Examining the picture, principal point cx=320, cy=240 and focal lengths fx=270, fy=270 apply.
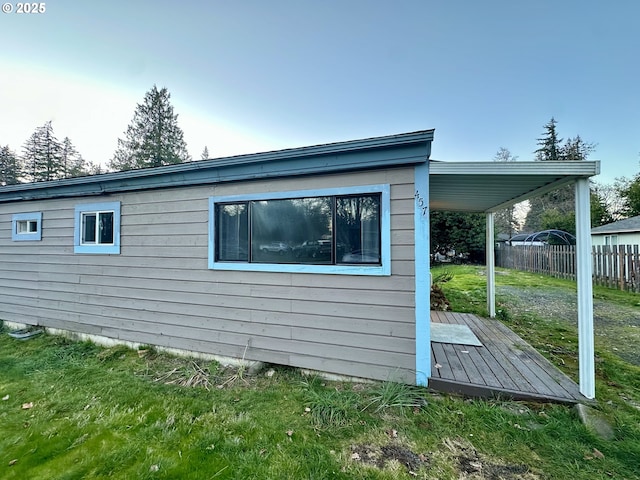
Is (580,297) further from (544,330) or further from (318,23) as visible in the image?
(318,23)

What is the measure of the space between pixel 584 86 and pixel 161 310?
65.4ft

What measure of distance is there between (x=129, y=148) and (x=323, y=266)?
2735 centimetres

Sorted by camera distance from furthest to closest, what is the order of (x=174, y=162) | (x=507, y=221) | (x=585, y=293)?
(x=507, y=221) < (x=174, y=162) < (x=585, y=293)

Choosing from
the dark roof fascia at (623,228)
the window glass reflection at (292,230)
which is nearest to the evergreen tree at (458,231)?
the dark roof fascia at (623,228)

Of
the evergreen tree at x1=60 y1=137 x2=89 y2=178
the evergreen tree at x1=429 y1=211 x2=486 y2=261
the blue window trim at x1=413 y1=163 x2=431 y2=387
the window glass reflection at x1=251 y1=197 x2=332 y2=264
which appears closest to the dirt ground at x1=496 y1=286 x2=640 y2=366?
the blue window trim at x1=413 y1=163 x2=431 y2=387

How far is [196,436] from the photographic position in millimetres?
2418

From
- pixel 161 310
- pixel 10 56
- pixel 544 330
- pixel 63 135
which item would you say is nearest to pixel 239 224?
pixel 161 310

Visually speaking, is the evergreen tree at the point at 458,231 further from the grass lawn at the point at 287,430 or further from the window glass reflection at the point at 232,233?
the window glass reflection at the point at 232,233

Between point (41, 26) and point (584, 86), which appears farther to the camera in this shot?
point (584, 86)

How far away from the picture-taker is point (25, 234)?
18.7 ft

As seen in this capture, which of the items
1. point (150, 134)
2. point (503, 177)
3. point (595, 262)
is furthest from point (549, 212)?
point (150, 134)

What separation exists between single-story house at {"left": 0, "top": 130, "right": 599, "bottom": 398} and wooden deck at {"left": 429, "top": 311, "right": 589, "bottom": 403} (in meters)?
0.33

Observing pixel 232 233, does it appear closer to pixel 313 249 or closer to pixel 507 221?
pixel 313 249

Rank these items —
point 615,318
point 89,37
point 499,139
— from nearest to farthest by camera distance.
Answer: point 615,318 → point 89,37 → point 499,139
